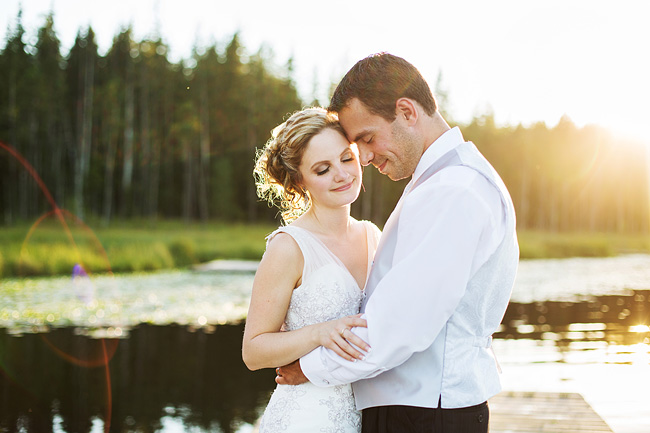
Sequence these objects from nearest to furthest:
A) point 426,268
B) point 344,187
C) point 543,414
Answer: point 426,268, point 344,187, point 543,414

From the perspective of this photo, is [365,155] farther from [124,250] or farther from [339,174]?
[124,250]

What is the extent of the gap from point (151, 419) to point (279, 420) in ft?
15.6

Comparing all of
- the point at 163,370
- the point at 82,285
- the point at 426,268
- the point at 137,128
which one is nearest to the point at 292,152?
the point at 426,268

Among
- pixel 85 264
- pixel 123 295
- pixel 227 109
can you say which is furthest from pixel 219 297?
pixel 227 109

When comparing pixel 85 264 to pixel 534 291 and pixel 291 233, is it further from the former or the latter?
pixel 291 233

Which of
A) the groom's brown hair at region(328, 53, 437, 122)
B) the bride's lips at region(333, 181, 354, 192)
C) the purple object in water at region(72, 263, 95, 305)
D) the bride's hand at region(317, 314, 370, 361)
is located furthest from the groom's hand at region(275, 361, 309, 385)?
the purple object in water at region(72, 263, 95, 305)

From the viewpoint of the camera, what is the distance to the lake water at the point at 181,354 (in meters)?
7.39

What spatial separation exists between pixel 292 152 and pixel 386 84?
2.03 feet

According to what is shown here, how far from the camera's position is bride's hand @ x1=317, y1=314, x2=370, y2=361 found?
224 cm

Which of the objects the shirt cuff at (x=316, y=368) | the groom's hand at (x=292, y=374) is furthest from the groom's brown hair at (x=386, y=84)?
the groom's hand at (x=292, y=374)

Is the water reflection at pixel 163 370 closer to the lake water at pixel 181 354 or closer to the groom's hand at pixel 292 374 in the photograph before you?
the lake water at pixel 181 354

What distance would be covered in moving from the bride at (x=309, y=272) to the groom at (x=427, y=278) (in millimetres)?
249

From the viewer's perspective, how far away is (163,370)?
30.9 ft

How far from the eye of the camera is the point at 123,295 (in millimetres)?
15844
